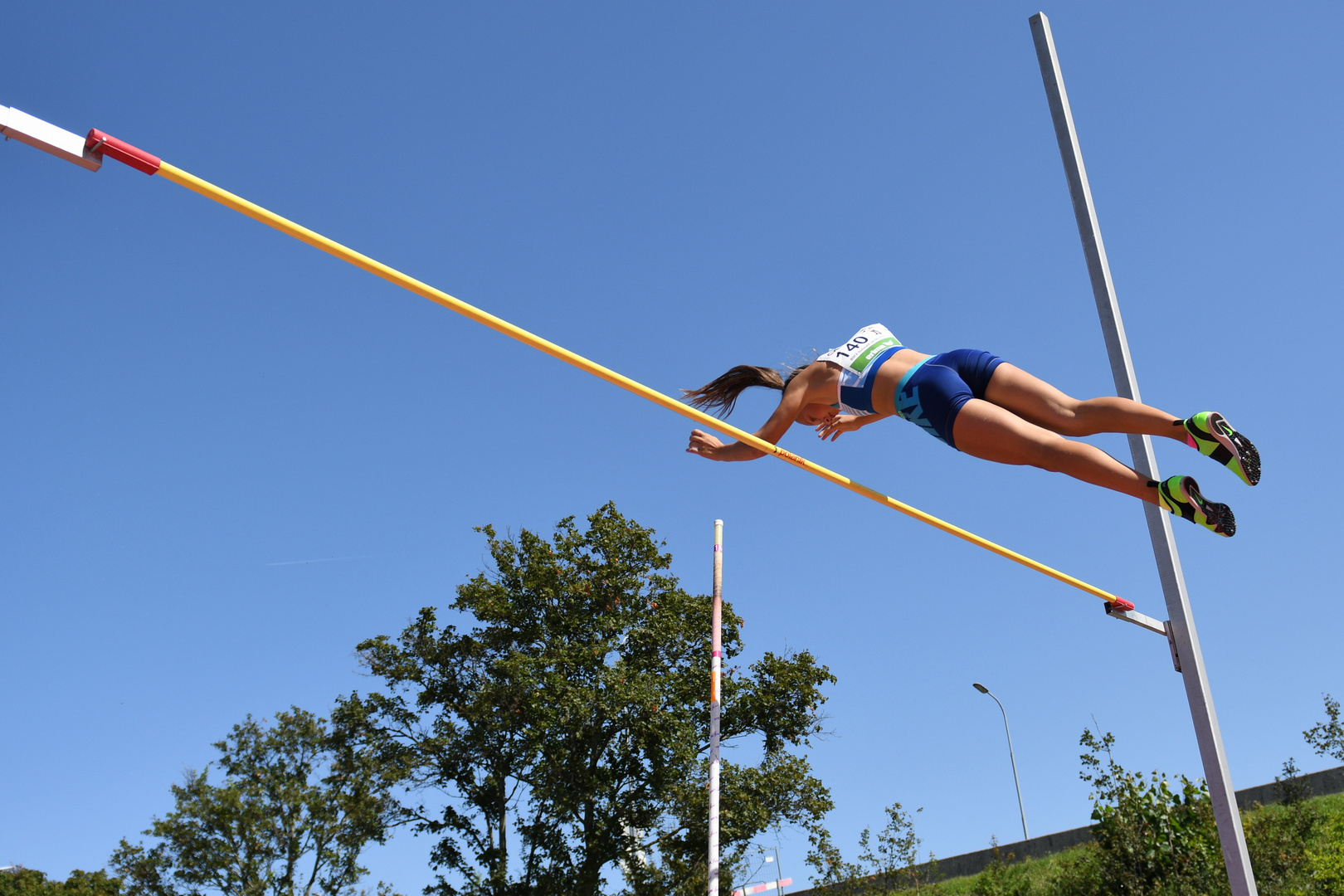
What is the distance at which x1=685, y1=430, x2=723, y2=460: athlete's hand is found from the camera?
4449 millimetres

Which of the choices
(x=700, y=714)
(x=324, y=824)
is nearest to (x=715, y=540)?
(x=700, y=714)

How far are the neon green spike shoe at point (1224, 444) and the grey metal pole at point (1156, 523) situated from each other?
2.93 feet

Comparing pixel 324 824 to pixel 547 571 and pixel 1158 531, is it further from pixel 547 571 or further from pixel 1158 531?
pixel 1158 531

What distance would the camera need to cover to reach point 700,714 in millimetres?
17109

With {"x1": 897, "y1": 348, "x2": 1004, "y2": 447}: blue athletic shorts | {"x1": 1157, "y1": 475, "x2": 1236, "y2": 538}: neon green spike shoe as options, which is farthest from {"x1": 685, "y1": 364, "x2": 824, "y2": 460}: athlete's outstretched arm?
{"x1": 1157, "y1": 475, "x2": 1236, "y2": 538}: neon green spike shoe

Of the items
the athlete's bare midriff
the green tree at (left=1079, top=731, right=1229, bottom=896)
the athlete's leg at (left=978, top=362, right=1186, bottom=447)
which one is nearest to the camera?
the athlete's leg at (left=978, top=362, right=1186, bottom=447)

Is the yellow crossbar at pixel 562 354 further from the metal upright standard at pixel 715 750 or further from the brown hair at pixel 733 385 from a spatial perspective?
the metal upright standard at pixel 715 750

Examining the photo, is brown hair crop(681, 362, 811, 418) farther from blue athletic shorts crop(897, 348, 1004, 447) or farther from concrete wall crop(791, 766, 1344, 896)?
concrete wall crop(791, 766, 1344, 896)

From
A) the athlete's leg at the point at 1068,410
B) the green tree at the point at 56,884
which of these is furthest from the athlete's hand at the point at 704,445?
the green tree at the point at 56,884

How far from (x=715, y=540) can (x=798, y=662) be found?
6.82 metres

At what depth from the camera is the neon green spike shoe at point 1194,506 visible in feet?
11.5

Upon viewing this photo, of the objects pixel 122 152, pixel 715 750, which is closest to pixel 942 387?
pixel 122 152

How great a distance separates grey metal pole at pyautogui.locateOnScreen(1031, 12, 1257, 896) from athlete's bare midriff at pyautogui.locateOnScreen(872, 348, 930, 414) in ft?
3.88

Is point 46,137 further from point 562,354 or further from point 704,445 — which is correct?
point 704,445
